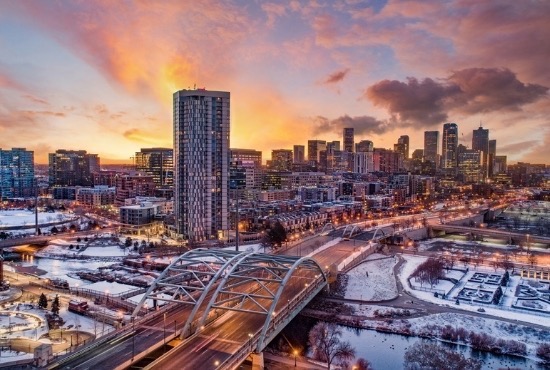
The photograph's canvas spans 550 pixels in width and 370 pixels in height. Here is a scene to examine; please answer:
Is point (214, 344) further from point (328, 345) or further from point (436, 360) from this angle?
point (436, 360)

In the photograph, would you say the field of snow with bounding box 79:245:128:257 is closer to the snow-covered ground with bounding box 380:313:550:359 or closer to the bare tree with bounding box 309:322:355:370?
the bare tree with bounding box 309:322:355:370

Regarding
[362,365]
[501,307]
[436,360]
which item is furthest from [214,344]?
[501,307]

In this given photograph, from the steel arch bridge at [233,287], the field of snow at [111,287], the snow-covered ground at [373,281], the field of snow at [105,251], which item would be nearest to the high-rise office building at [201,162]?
the field of snow at [105,251]

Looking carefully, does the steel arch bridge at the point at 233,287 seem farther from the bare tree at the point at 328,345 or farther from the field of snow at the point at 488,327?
the field of snow at the point at 488,327

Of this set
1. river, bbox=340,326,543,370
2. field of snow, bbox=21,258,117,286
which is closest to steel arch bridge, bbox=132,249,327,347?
river, bbox=340,326,543,370

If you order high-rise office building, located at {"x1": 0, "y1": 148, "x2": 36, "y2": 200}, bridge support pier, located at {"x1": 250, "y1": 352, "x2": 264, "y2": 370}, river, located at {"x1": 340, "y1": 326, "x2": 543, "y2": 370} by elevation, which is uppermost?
high-rise office building, located at {"x1": 0, "y1": 148, "x2": 36, "y2": 200}

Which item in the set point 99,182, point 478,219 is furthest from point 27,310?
point 99,182
